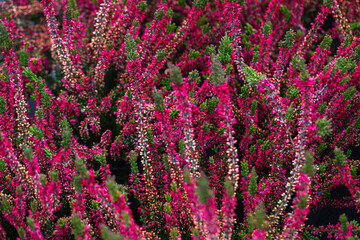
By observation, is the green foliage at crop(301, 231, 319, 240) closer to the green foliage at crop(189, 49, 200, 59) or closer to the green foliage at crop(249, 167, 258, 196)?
the green foliage at crop(249, 167, 258, 196)

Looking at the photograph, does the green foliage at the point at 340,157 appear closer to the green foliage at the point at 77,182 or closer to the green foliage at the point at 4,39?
the green foliage at the point at 77,182

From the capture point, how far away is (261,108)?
1.82 metres

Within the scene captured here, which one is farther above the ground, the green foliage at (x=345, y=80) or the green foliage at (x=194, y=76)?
the green foliage at (x=194, y=76)

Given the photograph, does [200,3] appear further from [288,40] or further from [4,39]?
[4,39]

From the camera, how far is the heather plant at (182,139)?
1149mm

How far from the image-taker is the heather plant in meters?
1.15

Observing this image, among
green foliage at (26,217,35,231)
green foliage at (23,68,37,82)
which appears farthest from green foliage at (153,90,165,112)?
green foliage at (23,68,37,82)

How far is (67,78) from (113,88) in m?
0.35

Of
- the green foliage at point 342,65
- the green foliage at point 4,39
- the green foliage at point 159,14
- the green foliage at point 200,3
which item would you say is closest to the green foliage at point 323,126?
the green foliage at point 342,65

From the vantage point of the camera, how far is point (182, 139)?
4.43 feet

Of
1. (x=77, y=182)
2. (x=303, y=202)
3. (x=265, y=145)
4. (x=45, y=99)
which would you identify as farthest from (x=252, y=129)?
(x=45, y=99)

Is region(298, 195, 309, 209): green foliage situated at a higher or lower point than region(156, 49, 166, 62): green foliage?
lower

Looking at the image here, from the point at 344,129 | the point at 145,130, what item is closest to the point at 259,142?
the point at 344,129

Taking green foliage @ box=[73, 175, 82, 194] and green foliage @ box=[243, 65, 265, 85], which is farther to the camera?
green foliage @ box=[243, 65, 265, 85]
